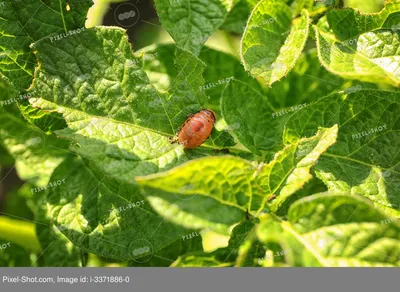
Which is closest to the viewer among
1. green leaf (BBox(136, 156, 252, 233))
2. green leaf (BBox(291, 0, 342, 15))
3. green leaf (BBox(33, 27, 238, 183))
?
green leaf (BBox(136, 156, 252, 233))

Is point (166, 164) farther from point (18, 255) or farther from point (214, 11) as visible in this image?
point (18, 255)

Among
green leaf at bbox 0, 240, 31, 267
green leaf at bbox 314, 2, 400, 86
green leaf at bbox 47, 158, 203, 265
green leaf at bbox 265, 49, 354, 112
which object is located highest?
green leaf at bbox 314, 2, 400, 86

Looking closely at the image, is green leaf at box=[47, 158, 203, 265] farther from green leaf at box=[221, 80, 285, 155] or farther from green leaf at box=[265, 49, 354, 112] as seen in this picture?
green leaf at box=[265, 49, 354, 112]

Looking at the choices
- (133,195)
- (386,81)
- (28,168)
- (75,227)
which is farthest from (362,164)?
(28,168)

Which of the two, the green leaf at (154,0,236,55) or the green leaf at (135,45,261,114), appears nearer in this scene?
the green leaf at (154,0,236,55)

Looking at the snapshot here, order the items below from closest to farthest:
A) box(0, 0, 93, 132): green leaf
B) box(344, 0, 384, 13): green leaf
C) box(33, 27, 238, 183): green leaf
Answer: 1. box(33, 27, 238, 183): green leaf
2. box(0, 0, 93, 132): green leaf
3. box(344, 0, 384, 13): green leaf

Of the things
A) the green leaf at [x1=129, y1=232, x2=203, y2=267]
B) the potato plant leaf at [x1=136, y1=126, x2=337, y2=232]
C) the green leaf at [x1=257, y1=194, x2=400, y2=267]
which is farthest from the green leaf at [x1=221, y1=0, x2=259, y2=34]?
the green leaf at [x1=257, y1=194, x2=400, y2=267]
